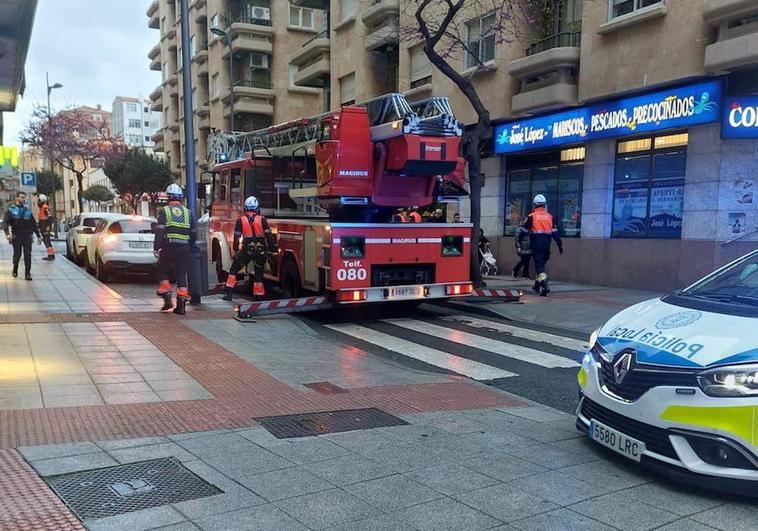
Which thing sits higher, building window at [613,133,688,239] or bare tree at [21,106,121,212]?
bare tree at [21,106,121,212]

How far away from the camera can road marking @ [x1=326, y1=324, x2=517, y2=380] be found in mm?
7287

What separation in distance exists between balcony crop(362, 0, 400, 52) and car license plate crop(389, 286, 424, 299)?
521 inches

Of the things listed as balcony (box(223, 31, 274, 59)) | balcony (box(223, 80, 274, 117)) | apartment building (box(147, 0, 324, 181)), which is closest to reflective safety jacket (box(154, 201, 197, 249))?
apartment building (box(147, 0, 324, 181))

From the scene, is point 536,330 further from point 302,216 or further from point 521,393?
point 302,216

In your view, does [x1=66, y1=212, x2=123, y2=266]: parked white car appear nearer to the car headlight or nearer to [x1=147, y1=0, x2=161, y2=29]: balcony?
the car headlight

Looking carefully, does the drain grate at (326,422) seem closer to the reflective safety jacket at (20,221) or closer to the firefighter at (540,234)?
the firefighter at (540,234)

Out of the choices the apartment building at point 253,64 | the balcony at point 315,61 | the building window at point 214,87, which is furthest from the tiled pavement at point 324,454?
the building window at point 214,87

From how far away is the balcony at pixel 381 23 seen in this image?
2197 cm

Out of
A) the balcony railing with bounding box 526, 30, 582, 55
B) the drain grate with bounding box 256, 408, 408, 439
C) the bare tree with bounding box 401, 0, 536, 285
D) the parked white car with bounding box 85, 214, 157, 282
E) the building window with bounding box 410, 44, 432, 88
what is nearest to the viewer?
the drain grate with bounding box 256, 408, 408, 439

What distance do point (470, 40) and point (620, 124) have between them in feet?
21.6

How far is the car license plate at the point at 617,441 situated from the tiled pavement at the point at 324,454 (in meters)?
0.19

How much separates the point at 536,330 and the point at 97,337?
6.49 metres

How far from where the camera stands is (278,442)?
4.63 metres

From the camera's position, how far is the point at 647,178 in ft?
46.9
